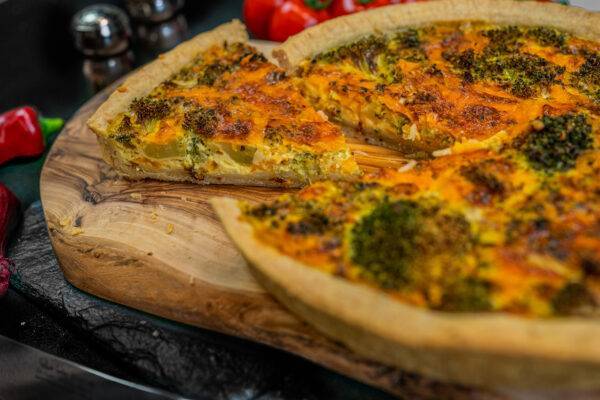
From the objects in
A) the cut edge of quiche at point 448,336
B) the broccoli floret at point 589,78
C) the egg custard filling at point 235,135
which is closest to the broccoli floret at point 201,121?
the egg custard filling at point 235,135

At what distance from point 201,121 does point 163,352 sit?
Answer: 1.76 meters

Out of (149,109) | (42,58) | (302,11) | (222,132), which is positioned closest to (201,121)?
(222,132)

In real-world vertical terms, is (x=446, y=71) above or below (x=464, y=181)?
above

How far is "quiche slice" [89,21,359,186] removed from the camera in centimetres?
466

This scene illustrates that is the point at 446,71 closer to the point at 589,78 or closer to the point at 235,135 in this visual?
the point at 589,78

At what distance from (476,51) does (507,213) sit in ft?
6.87

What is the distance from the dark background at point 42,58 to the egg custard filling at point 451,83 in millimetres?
2932

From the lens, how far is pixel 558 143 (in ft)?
13.4

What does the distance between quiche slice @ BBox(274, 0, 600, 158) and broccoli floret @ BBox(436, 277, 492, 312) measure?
1382 millimetres

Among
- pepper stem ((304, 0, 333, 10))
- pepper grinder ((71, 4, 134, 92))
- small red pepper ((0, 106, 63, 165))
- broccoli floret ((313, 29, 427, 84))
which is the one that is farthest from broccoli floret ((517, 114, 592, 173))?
pepper grinder ((71, 4, 134, 92))

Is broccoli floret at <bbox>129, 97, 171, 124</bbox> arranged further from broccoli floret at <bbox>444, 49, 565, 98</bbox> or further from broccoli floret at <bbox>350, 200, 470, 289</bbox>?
broccoli floret at <bbox>444, 49, 565, 98</bbox>

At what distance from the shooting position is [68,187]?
15.9 ft

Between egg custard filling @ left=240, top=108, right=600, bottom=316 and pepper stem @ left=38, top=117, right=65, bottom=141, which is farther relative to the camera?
pepper stem @ left=38, top=117, right=65, bottom=141

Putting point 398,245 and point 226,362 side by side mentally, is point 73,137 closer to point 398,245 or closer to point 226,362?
point 226,362
